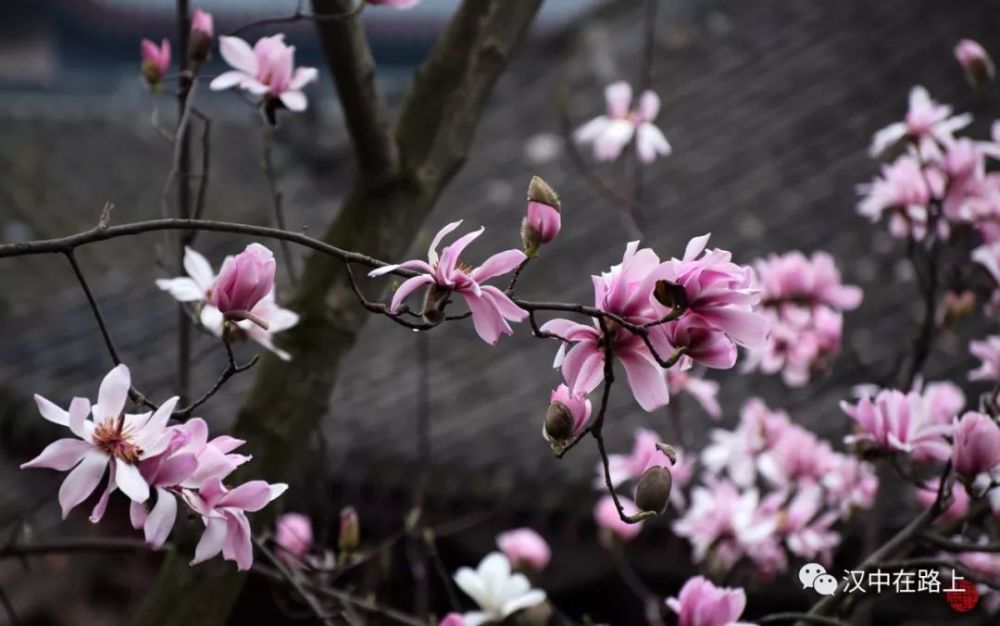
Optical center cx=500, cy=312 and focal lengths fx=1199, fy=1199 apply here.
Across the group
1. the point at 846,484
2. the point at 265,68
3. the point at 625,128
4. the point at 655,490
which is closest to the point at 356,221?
the point at 265,68

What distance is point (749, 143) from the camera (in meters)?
4.19

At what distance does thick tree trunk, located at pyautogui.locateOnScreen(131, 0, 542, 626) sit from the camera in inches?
57.9

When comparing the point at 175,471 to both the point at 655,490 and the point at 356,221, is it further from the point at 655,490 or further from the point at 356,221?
the point at 356,221

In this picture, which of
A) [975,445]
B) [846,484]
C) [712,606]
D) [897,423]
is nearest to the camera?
[712,606]

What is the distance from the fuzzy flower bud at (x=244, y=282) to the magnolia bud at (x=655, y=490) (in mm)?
340

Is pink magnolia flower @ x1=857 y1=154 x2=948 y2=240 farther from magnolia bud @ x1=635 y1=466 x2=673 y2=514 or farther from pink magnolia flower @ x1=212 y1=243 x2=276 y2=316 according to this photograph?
pink magnolia flower @ x1=212 y1=243 x2=276 y2=316

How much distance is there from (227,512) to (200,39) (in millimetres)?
763

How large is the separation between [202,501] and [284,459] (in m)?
0.62

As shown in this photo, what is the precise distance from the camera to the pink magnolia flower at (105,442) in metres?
0.88

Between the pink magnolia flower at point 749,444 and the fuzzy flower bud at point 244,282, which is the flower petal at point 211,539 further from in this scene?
the pink magnolia flower at point 749,444

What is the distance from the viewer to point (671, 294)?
885mm

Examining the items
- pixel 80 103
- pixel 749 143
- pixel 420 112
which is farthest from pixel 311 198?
pixel 80 103

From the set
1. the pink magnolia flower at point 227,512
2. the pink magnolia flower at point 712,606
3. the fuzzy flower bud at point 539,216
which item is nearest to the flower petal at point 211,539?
the pink magnolia flower at point 227,512

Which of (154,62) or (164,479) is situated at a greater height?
(154,62)
